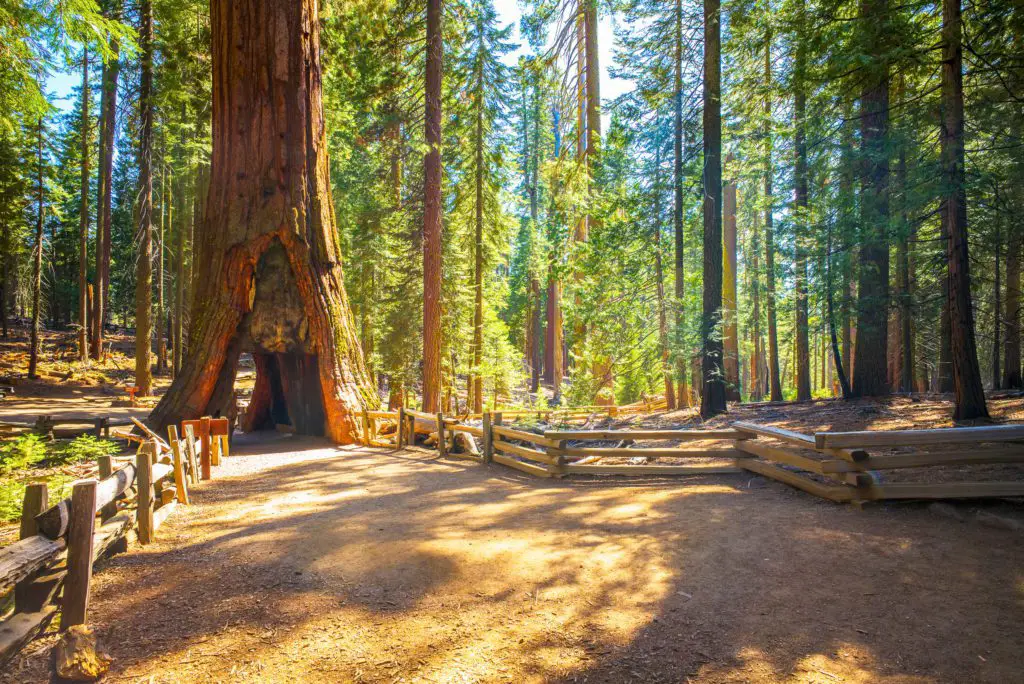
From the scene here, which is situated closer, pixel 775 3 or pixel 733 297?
pixel 775 3

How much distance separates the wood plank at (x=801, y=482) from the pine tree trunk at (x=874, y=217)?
6441 mm

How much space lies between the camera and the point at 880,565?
4242 millimetres

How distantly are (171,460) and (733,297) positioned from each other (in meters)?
21.5

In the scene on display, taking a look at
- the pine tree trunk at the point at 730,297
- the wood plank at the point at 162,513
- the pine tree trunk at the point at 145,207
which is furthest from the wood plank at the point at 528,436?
the pine tree trunk at the point at 145,207

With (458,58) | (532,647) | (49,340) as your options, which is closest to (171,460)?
(532,647)

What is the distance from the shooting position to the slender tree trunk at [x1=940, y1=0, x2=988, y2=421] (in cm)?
802

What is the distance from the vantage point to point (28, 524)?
345 cm

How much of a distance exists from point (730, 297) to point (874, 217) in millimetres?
11236

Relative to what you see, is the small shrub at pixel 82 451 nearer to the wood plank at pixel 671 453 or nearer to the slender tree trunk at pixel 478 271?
the wood plank at pixel 671 453

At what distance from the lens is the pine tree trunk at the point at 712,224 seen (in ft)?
40.9

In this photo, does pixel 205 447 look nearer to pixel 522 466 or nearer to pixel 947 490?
pixel 522 466

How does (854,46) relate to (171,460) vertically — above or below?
above

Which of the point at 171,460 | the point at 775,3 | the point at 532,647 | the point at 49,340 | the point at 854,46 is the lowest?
the point at 532,647

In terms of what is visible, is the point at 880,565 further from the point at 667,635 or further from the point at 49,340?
the point at 49,340
